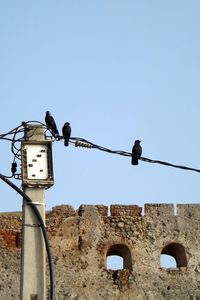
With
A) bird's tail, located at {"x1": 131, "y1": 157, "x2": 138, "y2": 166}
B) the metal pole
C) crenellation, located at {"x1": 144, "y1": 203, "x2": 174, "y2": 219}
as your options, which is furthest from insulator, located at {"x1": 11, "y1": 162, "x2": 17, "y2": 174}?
crenellation, located at {"x1": 144, "y1": 203, "x2": 174, "y2": 219}

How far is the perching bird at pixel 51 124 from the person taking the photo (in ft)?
33.2

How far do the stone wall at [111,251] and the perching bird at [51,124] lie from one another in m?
6.38

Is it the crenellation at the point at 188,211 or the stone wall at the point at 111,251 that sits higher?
the crenellation at the point at 188,211

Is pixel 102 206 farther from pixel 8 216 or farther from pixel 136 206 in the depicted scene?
pixel 8 216

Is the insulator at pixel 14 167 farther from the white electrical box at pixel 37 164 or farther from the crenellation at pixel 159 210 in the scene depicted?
the crenellation at pixel 159 210

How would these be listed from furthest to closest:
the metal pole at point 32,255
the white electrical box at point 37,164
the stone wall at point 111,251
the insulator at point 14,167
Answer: the stone wall at point 111,251 → the insulator at point 14,167 → the white electrical box at point 37,164 → the metal pole at point 32,255

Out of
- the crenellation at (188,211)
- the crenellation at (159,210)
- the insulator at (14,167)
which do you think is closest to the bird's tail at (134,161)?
the insulator at (14,167)

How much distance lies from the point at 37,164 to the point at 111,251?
27.6 ft

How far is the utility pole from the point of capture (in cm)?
896

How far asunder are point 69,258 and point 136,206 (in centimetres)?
209

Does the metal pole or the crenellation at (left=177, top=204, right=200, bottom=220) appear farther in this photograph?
the crenellation at (left=177, top=204, right=200, bottom=220)

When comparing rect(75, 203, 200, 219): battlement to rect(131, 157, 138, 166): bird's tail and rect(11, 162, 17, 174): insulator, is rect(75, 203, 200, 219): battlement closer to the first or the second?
rect(131, 157, 138, 166): bird's tail

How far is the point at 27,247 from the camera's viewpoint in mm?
9039

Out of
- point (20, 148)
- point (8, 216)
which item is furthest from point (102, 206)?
point (20, 148)
